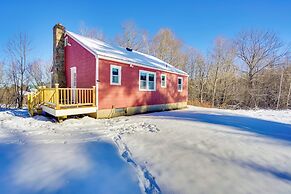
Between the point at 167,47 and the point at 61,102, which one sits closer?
the point at 61,102

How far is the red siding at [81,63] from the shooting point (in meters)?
9.33

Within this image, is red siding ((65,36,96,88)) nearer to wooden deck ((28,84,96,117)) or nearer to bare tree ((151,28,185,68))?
wooden deck ((28,84,96,117))

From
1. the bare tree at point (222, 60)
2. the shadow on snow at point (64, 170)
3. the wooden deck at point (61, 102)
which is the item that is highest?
the bare tree at point (222, 60)

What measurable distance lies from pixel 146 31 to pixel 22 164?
30037 mm

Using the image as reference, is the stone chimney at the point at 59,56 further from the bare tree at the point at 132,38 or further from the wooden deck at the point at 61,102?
the bare tree at the point at 132,38

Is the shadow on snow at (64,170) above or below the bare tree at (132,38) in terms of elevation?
below

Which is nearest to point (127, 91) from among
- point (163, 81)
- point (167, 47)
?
point (163, 81)

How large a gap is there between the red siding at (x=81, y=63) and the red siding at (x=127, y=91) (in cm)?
62

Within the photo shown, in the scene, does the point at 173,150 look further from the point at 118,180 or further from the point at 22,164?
the point at 22,164

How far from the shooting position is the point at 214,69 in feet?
93.5

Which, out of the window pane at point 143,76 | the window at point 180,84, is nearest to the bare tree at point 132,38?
the window at point 180,84

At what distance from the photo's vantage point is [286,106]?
21.6 meters

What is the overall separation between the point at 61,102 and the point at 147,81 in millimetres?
5618

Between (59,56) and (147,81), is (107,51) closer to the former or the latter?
(147,81)
